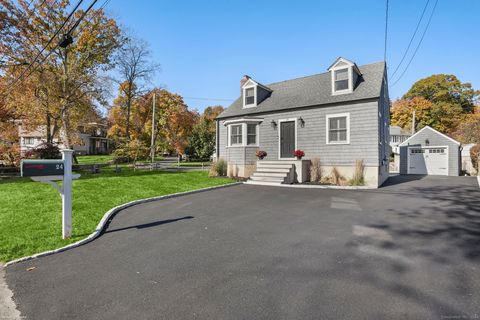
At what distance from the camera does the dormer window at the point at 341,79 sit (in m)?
13.3

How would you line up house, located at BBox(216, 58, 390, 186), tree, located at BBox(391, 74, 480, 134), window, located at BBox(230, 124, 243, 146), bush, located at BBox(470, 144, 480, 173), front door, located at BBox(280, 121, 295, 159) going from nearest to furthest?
house, located at BBox(216, 58, 390, 186), front door, located at BBox(280, 121, 295, 159), window, located at BBox(230, 124, 243, 146), bush, located at BBox(470, 144, 480, 173), tree, located at BBox(391, 74, 480, 134)

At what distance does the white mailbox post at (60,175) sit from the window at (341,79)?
13.1m

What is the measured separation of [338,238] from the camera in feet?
15.5

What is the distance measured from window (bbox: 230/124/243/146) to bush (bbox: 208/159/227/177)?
4.64 feet

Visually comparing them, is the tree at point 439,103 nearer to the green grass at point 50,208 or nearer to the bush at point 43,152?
the green grass at point 50,208

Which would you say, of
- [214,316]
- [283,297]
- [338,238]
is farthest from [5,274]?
[338,238]

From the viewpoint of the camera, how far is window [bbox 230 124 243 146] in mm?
15500

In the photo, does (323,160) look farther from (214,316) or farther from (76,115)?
(76,115)

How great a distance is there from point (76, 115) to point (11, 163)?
9.21 m

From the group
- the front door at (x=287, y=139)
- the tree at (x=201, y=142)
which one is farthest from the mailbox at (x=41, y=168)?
the tree at (x=201, y=142)

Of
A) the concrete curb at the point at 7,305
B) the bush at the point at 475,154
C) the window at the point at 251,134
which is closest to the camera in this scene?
the concrete curb at the point at 7,305

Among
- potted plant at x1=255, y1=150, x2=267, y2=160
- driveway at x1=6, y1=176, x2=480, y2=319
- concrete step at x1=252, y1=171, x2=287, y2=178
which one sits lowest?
driveway at x1=6, y1=176, x2=480, y2=319

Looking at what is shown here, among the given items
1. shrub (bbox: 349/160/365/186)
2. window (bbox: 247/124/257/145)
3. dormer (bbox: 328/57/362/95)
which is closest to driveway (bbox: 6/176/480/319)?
shrub (bbox: 349/160/365/186)

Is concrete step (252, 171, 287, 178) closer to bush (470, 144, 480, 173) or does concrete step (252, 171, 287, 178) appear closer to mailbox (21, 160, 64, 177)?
mailbox (21, 160, 64, 177)
